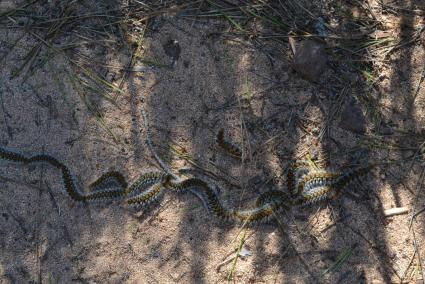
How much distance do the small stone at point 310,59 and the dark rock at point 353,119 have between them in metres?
0.33

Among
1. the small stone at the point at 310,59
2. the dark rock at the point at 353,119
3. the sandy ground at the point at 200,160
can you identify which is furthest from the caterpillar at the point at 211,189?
the small stone at the point at 310,59

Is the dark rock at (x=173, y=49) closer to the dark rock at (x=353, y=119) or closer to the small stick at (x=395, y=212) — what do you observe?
the dark rock at (x=353, y=119)

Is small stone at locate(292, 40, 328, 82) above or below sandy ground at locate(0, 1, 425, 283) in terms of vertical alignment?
above

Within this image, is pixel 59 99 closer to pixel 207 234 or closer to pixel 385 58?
pixel 207 234

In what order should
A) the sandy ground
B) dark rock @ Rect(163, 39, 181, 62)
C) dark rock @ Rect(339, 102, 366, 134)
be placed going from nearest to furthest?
the sandy ground → dark rock @ Rect(339, 102, 366, 134) → dark rock @ Rect(163, 39, 181, 62)

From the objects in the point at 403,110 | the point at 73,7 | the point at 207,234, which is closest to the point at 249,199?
the point at 207,234

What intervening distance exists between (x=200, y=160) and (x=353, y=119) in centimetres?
111

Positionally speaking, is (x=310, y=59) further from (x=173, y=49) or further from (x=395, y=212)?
(x=395, y=212)

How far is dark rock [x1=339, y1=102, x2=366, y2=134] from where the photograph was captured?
341cm

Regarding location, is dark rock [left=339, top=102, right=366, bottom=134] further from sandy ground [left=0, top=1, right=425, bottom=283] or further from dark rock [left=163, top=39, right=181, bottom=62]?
dark rock [left=163, top=39, right=181, bottom=62]

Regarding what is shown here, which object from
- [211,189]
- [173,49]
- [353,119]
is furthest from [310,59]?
[211,189]

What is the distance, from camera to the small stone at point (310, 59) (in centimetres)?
342

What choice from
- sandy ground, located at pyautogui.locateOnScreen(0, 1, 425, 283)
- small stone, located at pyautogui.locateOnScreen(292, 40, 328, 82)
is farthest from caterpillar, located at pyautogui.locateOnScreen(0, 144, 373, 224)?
small stone, located at pyautogui.locateOnScreen(292, 40, 328, 82)

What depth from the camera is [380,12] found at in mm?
3578
